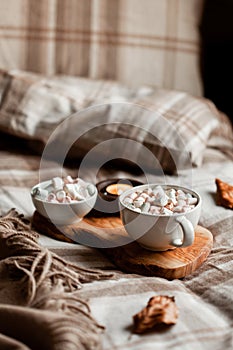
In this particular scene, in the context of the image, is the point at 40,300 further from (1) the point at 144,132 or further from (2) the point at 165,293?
(1) the point at 144,132

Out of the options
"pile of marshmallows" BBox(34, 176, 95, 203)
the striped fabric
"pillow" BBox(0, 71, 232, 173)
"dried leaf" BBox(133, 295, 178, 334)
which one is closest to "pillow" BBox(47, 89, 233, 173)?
"pillow" BBox(0, 71, 232, 173)

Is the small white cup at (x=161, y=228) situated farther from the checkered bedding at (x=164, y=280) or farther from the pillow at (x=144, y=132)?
the pillow at (x=144, y=132)

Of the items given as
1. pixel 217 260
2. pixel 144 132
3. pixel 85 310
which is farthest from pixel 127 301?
pixel 144 132

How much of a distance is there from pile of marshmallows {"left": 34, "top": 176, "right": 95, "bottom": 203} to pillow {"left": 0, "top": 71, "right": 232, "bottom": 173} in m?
0.29

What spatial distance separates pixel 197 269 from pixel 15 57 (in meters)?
1.08

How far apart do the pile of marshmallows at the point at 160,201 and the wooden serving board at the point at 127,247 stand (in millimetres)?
69

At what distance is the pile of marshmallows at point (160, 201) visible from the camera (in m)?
0.78

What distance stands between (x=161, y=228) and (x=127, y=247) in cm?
8

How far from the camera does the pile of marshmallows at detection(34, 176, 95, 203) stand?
887 millimetres

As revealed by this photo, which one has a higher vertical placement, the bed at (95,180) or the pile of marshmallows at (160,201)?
the pile of marshmallows at (160,201)

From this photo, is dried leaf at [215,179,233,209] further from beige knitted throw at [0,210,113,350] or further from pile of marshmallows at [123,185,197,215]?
beige knitted throw at [0,210,113,350]

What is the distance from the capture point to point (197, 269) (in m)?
0.81

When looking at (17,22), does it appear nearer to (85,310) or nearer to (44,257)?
(44,257)

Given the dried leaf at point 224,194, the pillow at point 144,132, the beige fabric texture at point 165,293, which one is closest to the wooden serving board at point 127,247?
the beige fabric texture at point 165,293
